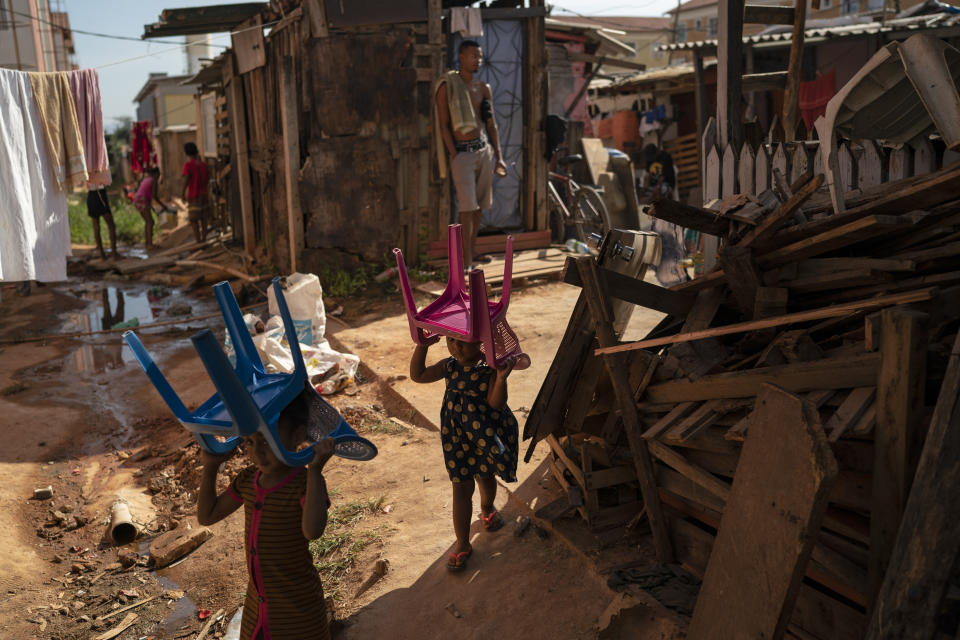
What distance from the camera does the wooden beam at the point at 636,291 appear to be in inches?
124

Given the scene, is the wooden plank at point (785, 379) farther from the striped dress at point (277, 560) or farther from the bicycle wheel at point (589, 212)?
the bicycle wheel at point (589, 212)

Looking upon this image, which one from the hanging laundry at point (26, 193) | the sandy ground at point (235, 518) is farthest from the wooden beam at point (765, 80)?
the hanging laundry at point (26, 193)

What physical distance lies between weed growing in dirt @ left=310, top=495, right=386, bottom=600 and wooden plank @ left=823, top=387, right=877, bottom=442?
2.37 metres

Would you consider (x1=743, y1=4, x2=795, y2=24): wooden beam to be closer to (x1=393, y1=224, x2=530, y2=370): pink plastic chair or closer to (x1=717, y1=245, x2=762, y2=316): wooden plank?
(x1=717, y1=245, x2=762, y2=316): wooden plank

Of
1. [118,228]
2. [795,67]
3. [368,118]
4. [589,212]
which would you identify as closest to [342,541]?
[795,67]

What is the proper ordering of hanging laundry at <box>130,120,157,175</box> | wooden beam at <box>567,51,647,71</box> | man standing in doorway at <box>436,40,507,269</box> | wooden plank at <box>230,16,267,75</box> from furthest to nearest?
1. hanging laundry at <box>130,120,157,175</box>
2. wooden beam at <box>567,51,647,71</box>
3. wooden plank at <box>230,16,267,75</box>
4. man standing in doorway at <box>436,40,507,269</box>

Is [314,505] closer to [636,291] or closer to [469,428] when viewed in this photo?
[469,428]

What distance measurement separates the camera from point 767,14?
5484mm

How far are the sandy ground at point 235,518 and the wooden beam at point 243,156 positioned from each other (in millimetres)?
4022

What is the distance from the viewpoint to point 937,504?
6.38 feet

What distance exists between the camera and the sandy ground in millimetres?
3240

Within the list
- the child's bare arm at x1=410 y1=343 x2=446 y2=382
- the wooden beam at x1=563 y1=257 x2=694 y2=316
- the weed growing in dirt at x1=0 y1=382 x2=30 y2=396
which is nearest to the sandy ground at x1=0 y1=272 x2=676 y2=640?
the weed growing in dirt at x1=0 y1=382 x2=30 y2=396

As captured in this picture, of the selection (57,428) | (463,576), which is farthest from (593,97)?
(463,576)

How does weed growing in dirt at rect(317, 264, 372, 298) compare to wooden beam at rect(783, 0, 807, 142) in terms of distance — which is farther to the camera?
weed growing in dirt at rect(317, 264, 372, 298)
